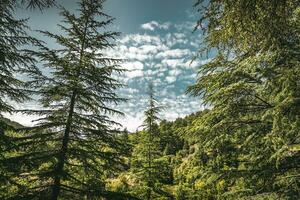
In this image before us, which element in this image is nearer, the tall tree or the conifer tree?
the tall tree

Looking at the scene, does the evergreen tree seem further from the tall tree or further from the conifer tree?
the tall tree

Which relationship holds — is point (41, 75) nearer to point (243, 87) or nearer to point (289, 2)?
point (243, 87)

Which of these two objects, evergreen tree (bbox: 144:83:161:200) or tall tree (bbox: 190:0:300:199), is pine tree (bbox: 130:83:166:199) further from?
tall tree (bbox: 190:0:300:199)

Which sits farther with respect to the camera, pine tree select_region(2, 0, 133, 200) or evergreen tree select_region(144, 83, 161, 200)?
evergreen tree select_region(144, 83, 161, 200)

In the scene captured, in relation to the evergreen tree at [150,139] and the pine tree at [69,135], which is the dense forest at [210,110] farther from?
the evergreen tree at [150,139]

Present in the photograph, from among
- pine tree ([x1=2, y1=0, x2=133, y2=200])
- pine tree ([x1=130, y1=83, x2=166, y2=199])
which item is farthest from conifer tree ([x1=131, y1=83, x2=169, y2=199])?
pine tree ([x1=2, y1=0, x2=133, y2=200])

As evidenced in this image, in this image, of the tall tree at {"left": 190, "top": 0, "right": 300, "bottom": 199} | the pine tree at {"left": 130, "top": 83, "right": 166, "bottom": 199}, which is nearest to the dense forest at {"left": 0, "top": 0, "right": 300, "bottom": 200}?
the tall tree at {"left": 190, "top": 0, "right": 300, "bottom": 199}

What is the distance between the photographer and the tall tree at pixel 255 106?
6547 millimetres

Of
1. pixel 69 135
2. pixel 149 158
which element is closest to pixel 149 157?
pixel 149 158

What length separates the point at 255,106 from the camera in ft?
27.5

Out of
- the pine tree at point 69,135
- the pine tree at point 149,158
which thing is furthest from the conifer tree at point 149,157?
the pine tree at point 69,135

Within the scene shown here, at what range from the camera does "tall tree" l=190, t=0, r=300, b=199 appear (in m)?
6.55

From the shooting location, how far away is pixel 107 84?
12.5 metres

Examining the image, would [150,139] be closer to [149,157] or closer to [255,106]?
[149,157]
